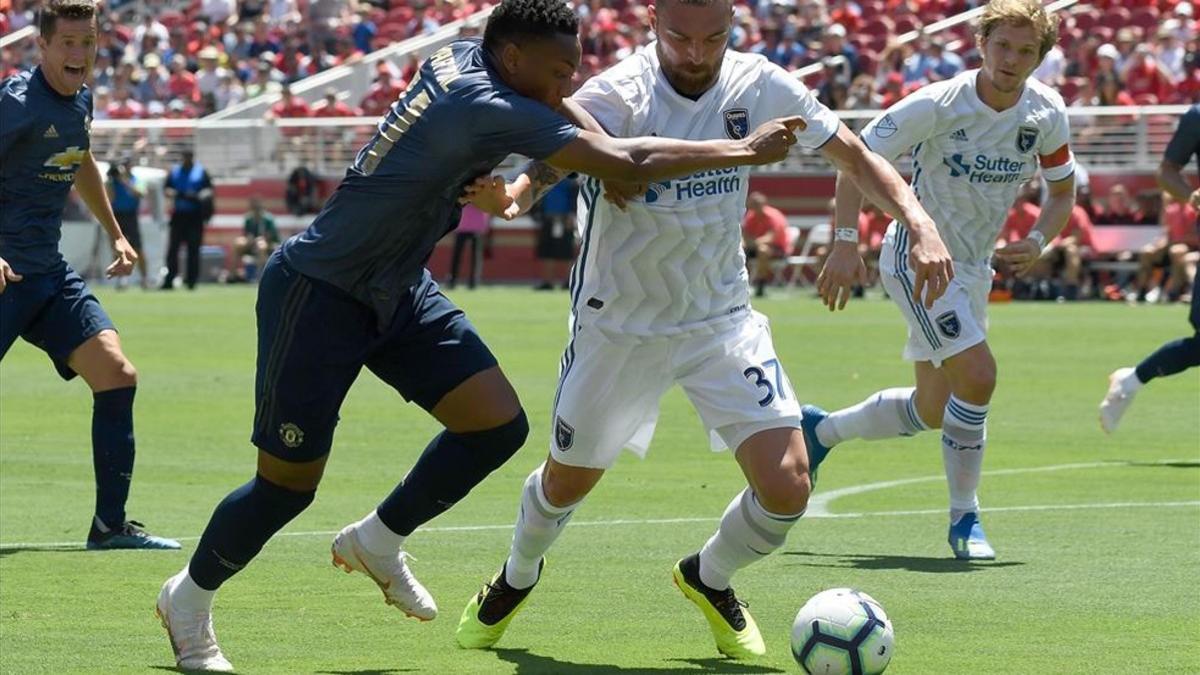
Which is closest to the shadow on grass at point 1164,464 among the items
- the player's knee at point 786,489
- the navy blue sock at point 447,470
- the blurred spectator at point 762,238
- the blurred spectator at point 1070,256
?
the player's knee at point 786,489

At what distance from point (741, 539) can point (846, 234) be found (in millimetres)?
1921

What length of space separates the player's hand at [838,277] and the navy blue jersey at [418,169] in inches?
65.0

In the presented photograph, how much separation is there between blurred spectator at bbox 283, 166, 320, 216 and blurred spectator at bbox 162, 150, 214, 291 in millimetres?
2395

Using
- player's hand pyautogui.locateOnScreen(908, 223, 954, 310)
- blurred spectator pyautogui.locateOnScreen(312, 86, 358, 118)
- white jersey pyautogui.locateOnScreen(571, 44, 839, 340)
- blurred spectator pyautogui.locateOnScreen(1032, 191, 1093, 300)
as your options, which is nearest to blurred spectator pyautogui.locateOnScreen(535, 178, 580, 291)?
blurred spectator pyautogui.locateOnScreen(312, 86, 358, 118)

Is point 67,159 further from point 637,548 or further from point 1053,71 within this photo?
point 1053,71

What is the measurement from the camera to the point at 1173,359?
1423 centimetres

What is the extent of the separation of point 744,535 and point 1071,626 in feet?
4.43

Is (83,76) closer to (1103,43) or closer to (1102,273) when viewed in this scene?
(1102,273)

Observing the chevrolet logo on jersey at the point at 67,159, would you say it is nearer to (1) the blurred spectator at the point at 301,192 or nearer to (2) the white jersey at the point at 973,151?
(2) the white jersey at the point at 973,151

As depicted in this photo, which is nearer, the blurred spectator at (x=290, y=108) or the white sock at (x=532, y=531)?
the white sock at (x=532, y=531)

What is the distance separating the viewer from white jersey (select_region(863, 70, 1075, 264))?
32.7 feet

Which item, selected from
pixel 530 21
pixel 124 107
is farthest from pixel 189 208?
pixel 530 21

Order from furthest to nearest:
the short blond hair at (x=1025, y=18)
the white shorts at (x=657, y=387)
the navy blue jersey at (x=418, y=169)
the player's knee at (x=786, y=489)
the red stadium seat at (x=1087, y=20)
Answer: the red stadium seat at (x=1087, y=20), the short blond hair at (x=1025, y=18), the white shorts at (x=657, y=387), the player's knee at (x=786, y=489), the navy blue jersey at (x=418, y=169)

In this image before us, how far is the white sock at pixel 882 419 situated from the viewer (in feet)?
35.1
